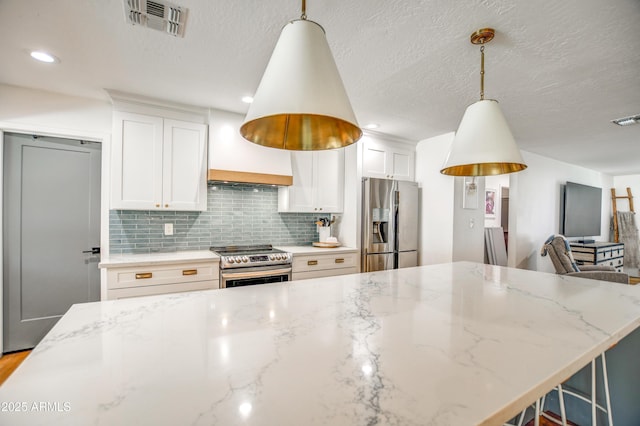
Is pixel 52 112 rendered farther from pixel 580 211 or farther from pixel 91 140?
pixel 580 211

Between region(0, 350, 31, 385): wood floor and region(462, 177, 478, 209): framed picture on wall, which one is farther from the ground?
region(462, 177, 478, 209): framed picture on wall

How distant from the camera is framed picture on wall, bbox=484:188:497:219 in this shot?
527cm

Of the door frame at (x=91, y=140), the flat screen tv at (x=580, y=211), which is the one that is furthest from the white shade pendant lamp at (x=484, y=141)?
the flat screen tv at (x=580, y=211)

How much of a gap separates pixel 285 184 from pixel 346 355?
2.51 metres

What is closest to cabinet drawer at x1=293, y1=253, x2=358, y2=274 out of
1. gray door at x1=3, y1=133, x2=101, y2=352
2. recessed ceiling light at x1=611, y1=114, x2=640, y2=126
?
gray door at x1=3, y1=133, x2=101, y2=352

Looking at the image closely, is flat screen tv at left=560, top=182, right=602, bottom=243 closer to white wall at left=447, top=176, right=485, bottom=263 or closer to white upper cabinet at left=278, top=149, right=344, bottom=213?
white wall at left=447, top=176, right=485, bottom=263

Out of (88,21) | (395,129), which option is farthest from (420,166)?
(88,21)

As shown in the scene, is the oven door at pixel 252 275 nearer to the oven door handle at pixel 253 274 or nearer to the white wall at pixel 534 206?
the oven door handle at pixel 253 274

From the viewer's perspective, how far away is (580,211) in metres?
5.59

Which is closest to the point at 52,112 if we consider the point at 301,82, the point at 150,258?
the point at 150,258

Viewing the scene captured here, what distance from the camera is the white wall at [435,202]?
11.5 feet

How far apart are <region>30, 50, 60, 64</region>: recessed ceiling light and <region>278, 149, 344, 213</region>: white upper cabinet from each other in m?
2.05

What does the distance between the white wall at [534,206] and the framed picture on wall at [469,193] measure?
4.46 ft

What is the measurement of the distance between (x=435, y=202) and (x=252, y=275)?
97.3 inches
